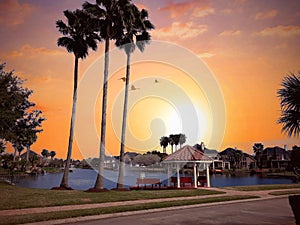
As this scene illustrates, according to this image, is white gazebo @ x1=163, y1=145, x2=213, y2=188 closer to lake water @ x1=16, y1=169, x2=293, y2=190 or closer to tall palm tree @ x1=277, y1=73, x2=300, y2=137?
lake water @ x1=16, y1=169, x2=293, y2=190

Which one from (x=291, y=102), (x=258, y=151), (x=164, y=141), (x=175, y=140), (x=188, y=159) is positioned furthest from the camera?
(x=164, y=141)

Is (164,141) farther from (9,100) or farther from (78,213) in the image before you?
(78,213)

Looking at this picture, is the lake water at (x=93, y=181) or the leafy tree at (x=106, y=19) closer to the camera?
the leafy tree at (x=106, y=19)

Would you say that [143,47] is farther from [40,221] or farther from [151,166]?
[151,166]

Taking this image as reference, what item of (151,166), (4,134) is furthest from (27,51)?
(151,166)

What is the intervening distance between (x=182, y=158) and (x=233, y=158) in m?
107

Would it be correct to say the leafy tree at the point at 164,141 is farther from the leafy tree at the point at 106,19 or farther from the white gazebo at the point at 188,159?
the leafy tree at the point at 106,19

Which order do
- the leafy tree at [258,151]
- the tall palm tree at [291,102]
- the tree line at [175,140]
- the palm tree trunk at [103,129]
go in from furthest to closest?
the tree line at [175,140]
the leafy tree at [258,151]
the palm tree trunk at [103,129]
the tall palm tree at [291,102]

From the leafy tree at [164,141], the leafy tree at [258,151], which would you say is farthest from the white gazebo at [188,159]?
the leafy tree at [164,141]

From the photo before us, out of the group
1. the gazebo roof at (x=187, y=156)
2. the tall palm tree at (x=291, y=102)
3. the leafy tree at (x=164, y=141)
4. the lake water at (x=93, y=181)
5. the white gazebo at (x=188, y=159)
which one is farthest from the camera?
the leafy tree at (x=164, y=141)

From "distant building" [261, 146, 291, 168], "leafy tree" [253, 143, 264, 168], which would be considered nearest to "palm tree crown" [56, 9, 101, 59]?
"distant building" [261, 146, 291, 168]

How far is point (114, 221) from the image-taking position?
12.0 m

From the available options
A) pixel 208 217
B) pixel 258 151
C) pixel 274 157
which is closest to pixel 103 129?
pixel 208 217

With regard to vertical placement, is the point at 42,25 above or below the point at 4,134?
above
